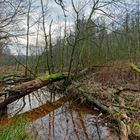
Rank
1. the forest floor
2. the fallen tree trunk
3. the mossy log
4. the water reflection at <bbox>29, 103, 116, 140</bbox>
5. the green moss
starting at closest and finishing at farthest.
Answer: the water reflection at <bbox>29, 103, 116, 140</bbox> → the forest floor → the mossy log → the fallen tree trunk → the green moss

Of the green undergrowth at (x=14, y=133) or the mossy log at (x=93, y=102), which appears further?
the mossy log at (x=93, y=102)

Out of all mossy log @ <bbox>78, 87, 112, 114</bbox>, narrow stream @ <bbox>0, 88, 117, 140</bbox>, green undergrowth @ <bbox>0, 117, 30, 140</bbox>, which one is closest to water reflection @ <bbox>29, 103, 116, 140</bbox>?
narrow stream @ <bbox>0, 88, 117, 140</bbox>

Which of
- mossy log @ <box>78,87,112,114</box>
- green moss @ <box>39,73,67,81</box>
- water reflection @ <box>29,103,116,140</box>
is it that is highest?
green moss @ <box>39,73,67,81</box>

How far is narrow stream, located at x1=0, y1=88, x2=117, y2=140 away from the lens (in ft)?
25.7

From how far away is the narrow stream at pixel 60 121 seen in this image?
25.7 ft

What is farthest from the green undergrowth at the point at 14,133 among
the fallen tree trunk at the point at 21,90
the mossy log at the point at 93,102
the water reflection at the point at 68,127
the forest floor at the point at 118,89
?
the fallen tree trunk at the point at 21,90

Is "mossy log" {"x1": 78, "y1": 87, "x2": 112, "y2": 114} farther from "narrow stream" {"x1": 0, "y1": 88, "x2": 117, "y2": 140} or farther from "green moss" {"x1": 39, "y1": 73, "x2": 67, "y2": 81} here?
"green moss" {"x1": 39, "y1": 73, "x2": 67, "y2": 81}

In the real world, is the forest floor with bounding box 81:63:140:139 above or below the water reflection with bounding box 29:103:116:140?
above

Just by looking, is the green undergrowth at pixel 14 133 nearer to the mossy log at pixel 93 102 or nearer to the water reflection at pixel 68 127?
the water reflection at pixel 68 127

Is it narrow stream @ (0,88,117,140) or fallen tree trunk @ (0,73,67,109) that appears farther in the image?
fallen tree trunk @ (0,73,67,109)

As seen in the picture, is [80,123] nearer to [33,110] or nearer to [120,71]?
[33,110]

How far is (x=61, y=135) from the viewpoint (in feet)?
25.8

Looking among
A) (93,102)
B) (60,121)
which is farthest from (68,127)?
(93,102)

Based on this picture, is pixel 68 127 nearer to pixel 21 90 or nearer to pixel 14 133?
pixel 21 90
